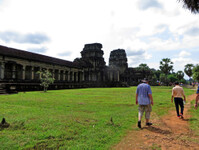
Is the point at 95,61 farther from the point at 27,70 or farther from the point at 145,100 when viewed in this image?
the point at 145,100

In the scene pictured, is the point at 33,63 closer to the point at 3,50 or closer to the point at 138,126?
the point at 3,50

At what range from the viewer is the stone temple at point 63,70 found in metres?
25.7

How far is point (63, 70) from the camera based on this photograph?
40.8 meters

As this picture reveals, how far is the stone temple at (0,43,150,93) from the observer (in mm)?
25745

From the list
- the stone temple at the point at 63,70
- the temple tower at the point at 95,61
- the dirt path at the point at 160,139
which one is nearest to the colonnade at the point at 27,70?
the stone temple at the point at 63,70

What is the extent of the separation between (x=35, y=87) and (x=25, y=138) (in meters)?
23.8

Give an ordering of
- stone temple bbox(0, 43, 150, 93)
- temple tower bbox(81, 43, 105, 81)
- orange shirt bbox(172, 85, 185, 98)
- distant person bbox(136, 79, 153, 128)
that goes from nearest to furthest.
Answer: distant person bbox(136, 79, 153, 128), orange shirt bbox(172, 85, 185, 98), stone temple bbox(0, 43, 150, 93), temple tower bbox(81, 43, 105, 81)

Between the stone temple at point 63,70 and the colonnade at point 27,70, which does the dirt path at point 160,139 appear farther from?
the colonnade at point 27,70

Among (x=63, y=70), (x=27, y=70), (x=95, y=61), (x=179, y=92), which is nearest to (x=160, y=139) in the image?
(x=179, y=92)

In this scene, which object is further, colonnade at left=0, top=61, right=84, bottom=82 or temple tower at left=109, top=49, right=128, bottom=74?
temple tower at left=109, top=49, right=128, bottom=74

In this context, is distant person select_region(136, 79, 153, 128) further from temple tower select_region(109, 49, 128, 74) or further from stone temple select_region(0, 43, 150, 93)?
temple tower select_region(109, 49, 128, 74)

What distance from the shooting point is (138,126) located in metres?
5.00

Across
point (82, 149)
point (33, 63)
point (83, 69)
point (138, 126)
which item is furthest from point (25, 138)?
point (83, 69)

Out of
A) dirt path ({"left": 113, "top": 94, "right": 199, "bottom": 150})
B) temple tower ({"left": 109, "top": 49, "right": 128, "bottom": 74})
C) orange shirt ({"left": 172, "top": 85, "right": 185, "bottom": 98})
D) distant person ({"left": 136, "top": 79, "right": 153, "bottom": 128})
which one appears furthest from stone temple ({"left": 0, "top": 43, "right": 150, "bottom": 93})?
orange shirt ({"left": 172, "top": 85, "right": 185, "bottom": 98})
